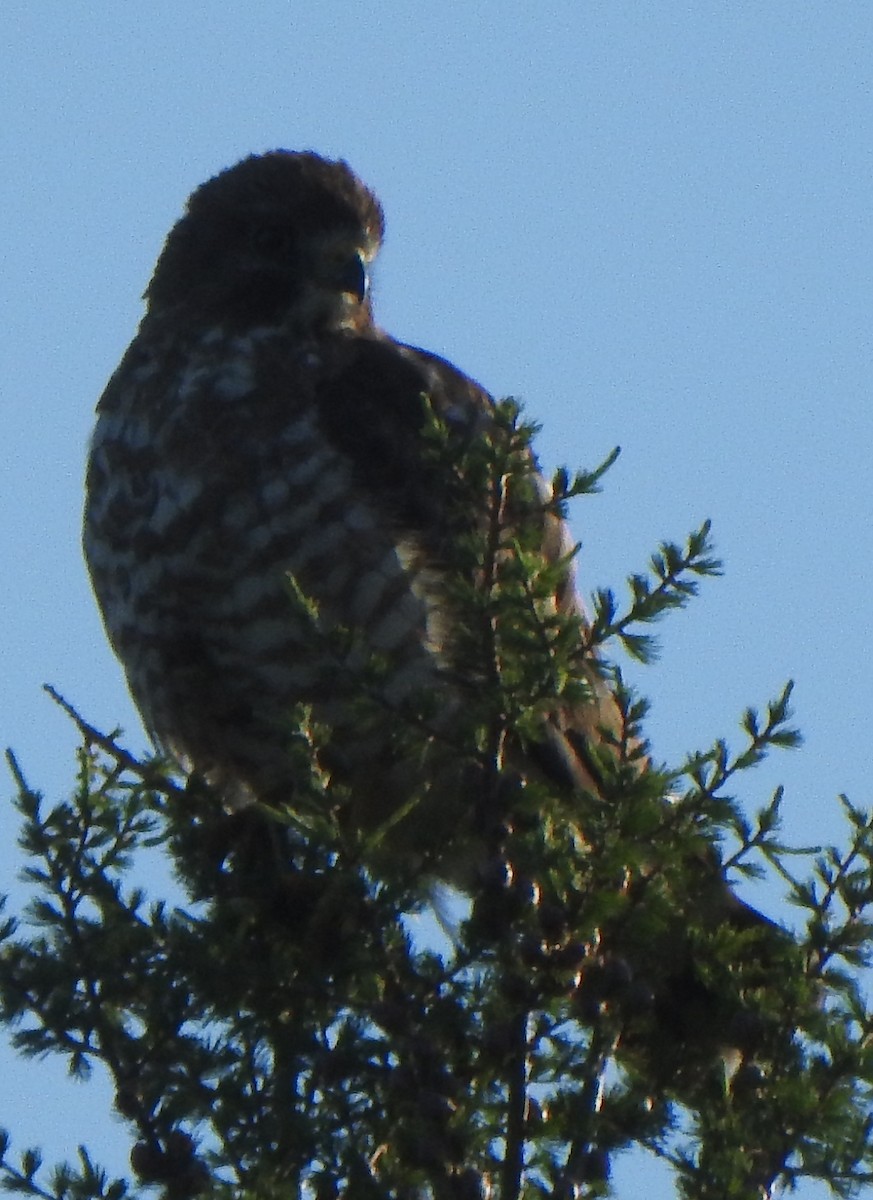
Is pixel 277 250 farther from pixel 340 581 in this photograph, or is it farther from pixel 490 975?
pixel 490 975

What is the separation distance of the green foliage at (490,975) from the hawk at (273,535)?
0.64 meters

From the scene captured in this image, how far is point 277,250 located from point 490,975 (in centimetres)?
287

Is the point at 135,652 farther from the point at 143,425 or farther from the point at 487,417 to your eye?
the point at 487,417

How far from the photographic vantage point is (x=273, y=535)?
14.5 feet

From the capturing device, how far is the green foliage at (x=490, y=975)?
2975 millimetres

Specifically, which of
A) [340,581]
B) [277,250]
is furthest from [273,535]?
[277,250]

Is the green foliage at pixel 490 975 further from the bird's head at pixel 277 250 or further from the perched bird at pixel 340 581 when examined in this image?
the bird's head at pixel 277 250

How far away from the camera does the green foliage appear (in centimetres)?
297

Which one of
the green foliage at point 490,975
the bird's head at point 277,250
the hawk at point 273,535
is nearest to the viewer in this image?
the green foliage at point 490,975

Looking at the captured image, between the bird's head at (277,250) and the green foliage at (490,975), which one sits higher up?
the bird's head at (277,250)

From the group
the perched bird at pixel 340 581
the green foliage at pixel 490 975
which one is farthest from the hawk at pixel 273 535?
the green foliage at pixel 490 975

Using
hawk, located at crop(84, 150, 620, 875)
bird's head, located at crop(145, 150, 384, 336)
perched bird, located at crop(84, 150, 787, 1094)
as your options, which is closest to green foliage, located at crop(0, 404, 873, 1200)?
perched bird, located at crop(84, 150, 787, 1094)

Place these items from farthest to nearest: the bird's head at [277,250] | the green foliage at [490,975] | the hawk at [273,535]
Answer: the bird's head at [277,250]
the hawk at [273,535]
the green foliage at [490,975]

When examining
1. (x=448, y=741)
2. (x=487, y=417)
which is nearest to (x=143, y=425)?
(x=487, y=417)
